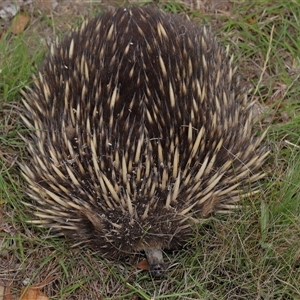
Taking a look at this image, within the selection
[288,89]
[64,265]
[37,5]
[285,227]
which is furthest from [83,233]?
[37,5]

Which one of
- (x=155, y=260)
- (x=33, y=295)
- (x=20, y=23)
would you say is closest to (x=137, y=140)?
(x=155, y=260)

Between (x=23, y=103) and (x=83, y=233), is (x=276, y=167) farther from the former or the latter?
(x=23, y=103)

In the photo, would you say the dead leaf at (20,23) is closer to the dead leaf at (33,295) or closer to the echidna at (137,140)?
the echidna at (137,140)

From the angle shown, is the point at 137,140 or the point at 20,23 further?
the point at 20,23

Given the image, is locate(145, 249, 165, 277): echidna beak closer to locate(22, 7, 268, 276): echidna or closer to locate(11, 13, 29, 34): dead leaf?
locate(22, 7, 268, 276): echidna

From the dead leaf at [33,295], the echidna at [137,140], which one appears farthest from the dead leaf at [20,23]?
the dead leaf at [33,295]

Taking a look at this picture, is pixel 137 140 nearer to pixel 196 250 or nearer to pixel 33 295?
pixel 196 250
